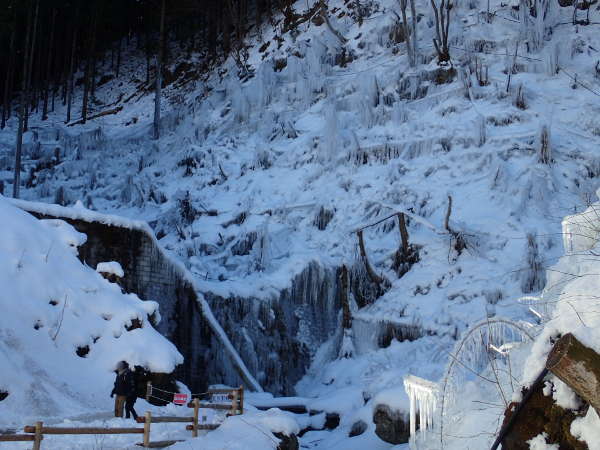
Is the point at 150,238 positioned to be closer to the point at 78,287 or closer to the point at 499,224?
the point at 78,287

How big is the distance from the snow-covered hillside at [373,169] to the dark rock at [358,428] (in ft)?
0.51

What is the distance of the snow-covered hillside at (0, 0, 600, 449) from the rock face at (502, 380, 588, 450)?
7.62 m

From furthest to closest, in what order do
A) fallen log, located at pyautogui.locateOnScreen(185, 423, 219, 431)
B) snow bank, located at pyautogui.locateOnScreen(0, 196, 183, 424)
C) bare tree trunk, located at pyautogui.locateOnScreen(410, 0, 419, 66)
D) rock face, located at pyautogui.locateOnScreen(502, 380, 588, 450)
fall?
1. bare tree trunk, located at pyautogui.locateOnScreen(410, 0, 419, 66)
2. snow bank, located at pyautogui.locateOnScreen(0, 196, 183, 424)
3. fallen log, located at pyautogui.locateOnScreen(185, 423, 219, 431)
4. rock face, located at pyautogui.locateOnScreen(502, 380, 588, 450)

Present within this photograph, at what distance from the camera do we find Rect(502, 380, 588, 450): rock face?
17.8ft

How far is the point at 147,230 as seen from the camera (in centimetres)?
1748

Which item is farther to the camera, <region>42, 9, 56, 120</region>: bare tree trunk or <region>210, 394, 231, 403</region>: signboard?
<region>42, 9, 56, 120</region>: bare tree trunk

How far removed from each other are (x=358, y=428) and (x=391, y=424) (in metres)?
1.49

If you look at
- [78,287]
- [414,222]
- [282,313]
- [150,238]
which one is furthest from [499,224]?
[78,287]

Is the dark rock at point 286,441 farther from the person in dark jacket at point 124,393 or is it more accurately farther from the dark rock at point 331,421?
the dark rock at point 331,421

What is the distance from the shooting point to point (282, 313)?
1880 cm

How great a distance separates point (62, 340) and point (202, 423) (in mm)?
3436

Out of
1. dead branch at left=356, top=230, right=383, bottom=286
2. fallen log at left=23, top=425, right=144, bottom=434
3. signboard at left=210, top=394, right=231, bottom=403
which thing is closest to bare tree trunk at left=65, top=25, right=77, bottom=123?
dead branch at left=356, top=230, right=383, bottom=286

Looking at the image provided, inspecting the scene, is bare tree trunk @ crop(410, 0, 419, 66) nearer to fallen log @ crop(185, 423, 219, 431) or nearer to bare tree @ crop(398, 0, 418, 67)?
bare tree @ crop(398, 0, 418, 67)

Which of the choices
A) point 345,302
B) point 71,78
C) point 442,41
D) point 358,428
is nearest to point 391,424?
point 358,428
